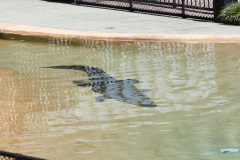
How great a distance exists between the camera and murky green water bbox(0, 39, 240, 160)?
586 centimetres

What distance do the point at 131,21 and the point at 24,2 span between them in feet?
21.0

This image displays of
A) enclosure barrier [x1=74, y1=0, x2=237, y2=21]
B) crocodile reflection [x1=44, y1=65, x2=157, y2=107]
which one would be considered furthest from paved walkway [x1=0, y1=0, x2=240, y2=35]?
crocodile reflection [x1=44, y1=65, x2=157, y2=107]

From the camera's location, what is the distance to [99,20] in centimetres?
1488

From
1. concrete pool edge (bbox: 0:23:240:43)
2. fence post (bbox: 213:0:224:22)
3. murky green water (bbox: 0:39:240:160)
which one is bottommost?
murky green water (bbox: 0:39:240:160)

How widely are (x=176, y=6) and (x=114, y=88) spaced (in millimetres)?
8026

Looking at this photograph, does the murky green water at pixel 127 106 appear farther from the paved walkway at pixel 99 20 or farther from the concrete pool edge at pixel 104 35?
the paved walkway at pixel 99 20

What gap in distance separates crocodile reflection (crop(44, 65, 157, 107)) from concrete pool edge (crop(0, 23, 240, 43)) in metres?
2.61

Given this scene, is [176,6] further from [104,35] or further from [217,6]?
[104,35]

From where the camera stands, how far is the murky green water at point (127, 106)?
5.86 meters

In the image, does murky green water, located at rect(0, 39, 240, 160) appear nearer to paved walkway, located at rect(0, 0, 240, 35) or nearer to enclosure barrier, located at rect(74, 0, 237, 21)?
paved walkway, located at rect(0, 0, 240, 35)

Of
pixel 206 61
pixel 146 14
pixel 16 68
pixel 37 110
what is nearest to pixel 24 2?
pixel 146 14

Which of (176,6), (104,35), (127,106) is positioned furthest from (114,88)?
(176,6)

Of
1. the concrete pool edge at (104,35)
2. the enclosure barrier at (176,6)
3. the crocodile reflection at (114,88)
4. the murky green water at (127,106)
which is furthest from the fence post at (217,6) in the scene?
the crocodile reflection at (114,88)

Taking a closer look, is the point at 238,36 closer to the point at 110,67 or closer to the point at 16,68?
the point at 110,67
